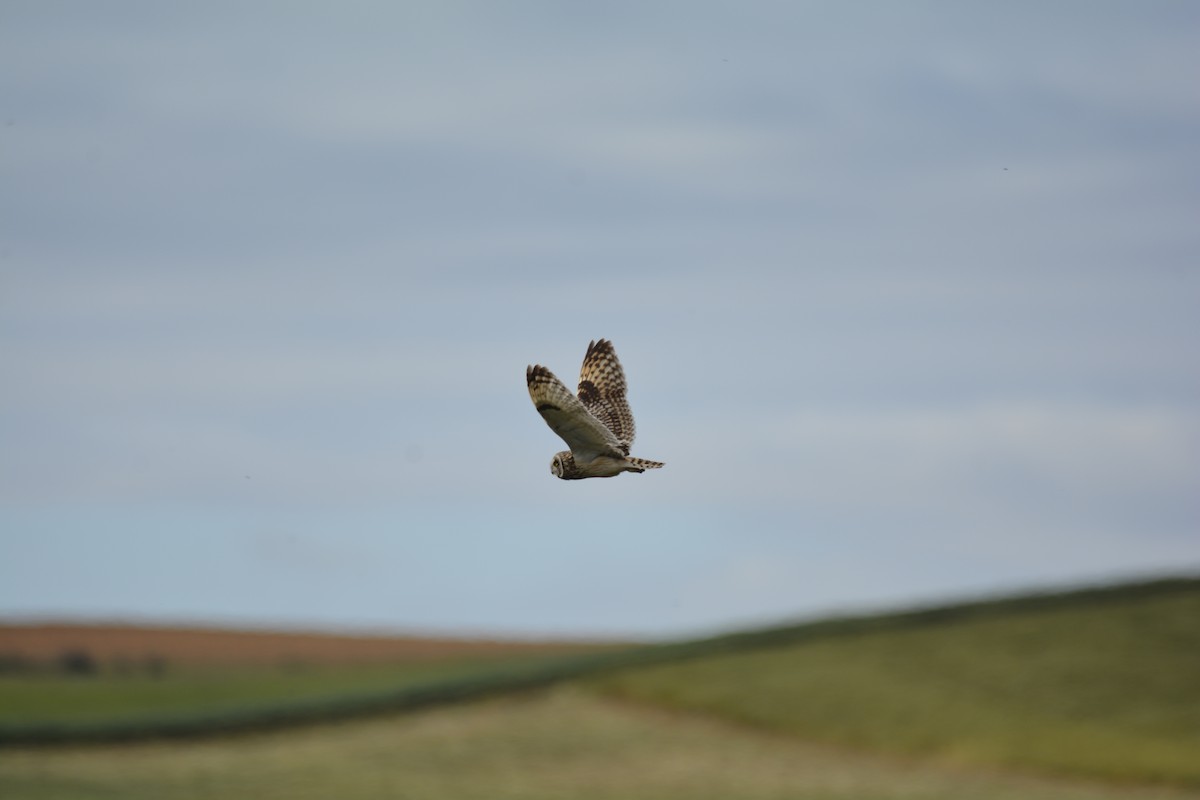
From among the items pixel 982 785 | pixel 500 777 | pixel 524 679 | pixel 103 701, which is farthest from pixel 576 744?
pixel 103 701

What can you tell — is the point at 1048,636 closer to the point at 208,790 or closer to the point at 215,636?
the point at 208,790

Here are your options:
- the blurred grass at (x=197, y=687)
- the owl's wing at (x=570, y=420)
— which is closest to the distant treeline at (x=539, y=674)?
the blurred grass at (x=197, y=687)

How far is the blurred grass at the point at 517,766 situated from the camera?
38.8 meters

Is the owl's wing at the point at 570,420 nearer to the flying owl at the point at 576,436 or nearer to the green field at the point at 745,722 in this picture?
the flying owl at the point at 576,436

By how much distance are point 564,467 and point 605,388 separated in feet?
10.6

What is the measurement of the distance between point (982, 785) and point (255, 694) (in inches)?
1181

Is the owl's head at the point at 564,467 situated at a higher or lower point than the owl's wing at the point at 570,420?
lower

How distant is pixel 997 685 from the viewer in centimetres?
4669

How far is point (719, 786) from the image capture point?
39656 millimetres

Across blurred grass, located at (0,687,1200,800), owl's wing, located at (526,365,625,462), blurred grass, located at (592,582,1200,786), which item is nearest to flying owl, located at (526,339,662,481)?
owl's wing, located at (526,365,625,462)

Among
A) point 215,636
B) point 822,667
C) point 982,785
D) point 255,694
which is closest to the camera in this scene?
point 982,785

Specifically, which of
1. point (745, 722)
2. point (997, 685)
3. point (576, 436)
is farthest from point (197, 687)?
point (576, 436)

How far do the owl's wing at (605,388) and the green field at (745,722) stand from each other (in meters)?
26.0

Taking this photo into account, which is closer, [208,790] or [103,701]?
[208,790]
